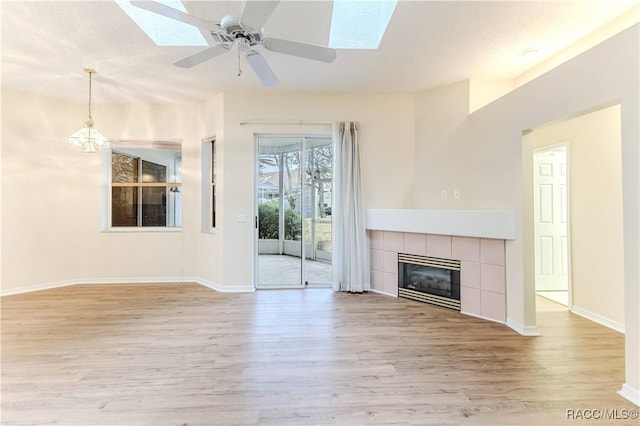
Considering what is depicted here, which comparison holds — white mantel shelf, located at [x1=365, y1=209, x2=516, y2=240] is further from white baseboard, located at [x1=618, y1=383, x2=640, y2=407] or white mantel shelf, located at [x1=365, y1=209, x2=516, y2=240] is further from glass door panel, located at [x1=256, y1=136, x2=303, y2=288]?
Result: white baseboard, located at [x1=618, y1=383, x2=640, y2=407]

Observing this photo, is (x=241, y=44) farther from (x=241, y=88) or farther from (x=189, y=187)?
(x=189, y=187)

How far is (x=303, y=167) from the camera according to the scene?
4570 millimetres

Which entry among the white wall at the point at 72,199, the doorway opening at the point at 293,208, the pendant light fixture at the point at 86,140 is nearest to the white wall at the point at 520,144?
the doorway opening at the point at 293,208

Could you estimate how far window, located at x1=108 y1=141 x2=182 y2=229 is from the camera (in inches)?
194

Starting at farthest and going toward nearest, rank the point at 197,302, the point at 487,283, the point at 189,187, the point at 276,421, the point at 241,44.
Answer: the point at 189,187 → the point at 197,302 → the point at 487,283 → the point at 241,44 → the point at 276,421

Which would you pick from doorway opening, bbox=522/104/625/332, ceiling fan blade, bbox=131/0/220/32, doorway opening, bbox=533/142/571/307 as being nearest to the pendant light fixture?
ceiling fan blade, bbox=131/0/220/32

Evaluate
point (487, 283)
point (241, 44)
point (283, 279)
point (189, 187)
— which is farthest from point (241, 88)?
point (487, 283)

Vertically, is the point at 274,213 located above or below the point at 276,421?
above

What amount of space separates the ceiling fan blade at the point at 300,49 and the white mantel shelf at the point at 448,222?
2.30 metres

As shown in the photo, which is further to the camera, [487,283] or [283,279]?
[283,279]

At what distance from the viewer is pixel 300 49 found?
7.05 ft

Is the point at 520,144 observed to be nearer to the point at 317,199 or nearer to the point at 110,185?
the point at 317,199

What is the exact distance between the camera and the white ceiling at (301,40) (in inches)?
99.5

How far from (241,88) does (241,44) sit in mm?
2299
